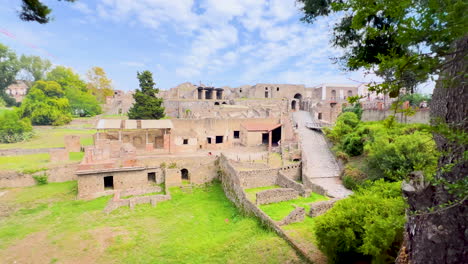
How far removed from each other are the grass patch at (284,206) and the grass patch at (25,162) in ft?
54.7

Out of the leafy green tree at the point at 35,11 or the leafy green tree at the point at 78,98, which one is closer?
the leafy green tree at the point at 35,11

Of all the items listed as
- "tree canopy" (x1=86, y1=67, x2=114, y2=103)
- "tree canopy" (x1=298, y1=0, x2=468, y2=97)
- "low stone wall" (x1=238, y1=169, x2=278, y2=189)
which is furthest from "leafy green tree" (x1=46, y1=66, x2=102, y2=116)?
"tree canopy" (x1=298, y1=0, x2=468, y2=97)

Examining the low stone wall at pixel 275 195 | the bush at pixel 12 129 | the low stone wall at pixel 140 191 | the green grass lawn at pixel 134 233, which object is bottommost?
the green grass lawn at pixel 134 233

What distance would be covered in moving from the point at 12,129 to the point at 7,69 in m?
23.2

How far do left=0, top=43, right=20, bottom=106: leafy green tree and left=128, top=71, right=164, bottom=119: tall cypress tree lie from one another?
3250 cm

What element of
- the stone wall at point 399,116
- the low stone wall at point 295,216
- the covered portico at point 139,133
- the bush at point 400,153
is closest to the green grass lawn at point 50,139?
the covered portico at point 139,133

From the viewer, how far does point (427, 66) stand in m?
2.49

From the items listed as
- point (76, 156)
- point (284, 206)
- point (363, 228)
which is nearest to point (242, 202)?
point (284, 206)

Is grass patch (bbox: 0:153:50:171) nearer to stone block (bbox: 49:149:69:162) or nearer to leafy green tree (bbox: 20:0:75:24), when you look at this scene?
stone block (bbox: 49:149:69:162)

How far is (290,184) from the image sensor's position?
14.3 m

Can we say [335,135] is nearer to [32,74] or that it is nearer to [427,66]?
[427,66]

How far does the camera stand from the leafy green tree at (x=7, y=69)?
41000 millimetres

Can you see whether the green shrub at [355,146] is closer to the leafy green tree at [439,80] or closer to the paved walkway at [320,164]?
the paved walkway at [320,164]

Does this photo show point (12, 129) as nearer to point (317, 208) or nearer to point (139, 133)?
point (139, 133)
